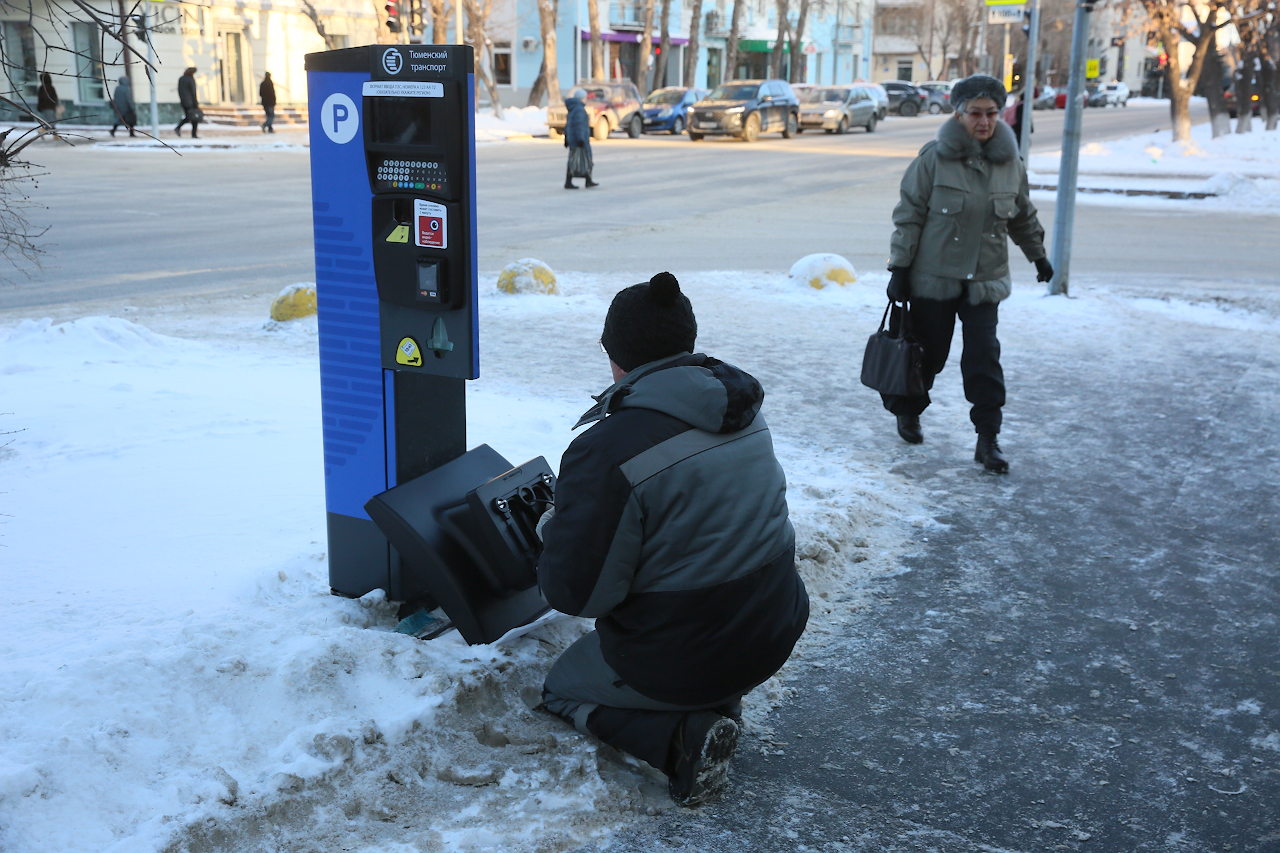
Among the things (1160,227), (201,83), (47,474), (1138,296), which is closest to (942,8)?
(201,83)

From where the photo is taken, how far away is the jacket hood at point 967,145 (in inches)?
208

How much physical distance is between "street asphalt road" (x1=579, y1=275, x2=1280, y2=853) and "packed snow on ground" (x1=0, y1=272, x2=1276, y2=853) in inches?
6.1

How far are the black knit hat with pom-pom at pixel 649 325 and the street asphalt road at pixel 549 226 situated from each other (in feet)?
24.0

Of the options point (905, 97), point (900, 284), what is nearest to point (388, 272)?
point (900, 284)

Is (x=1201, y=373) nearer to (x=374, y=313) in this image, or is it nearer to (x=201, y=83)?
(x=374, y=313)

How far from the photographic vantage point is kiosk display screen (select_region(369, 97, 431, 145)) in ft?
10.2

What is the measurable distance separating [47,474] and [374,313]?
2.26m

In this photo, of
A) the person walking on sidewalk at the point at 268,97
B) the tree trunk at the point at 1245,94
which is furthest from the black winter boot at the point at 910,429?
the tree trunk at the point at 1245,94

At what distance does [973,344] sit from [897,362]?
0.37 meters

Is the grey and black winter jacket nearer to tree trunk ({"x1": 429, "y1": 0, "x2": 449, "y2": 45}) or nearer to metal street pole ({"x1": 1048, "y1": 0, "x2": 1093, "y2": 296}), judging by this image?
metal street pole ({"x1": 1048, "y1": 0, "x2": 1093, "y2": 296})

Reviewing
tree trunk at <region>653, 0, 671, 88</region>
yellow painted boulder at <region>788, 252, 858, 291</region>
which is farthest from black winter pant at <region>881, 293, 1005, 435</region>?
tree trunk at <region>653, 0, 671, 88</region>

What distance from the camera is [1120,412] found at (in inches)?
256

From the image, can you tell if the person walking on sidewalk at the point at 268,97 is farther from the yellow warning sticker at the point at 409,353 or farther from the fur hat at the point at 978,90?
the yellow warning sticker at the point at 409,353

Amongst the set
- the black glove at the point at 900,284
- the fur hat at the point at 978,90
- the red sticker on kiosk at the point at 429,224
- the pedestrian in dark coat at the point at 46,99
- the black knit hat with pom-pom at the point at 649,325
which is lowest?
the black glove at the point at 900,284
